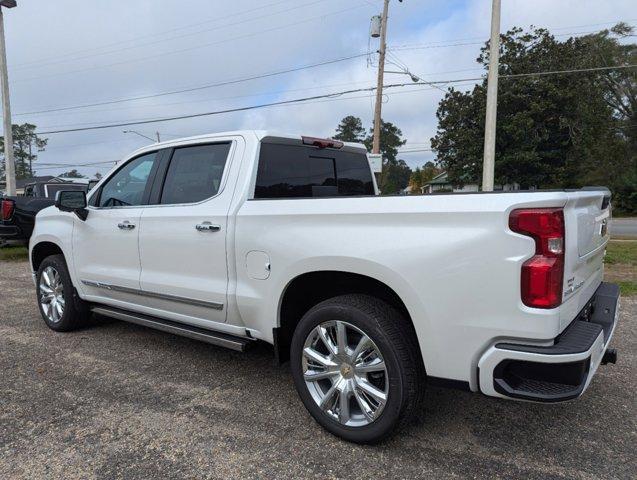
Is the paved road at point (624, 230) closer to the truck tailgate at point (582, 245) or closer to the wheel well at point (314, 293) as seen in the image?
the truck tailgate at point (582, 245)

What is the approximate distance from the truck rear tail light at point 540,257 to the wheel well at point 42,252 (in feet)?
15.0

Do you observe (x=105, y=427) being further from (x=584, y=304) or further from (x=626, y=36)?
(x=626, y=36)

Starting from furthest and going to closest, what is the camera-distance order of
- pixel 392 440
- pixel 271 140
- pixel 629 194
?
pixel 629 194, pixel 271 140, pixel 392 440

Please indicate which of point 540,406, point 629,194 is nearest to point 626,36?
point 629,194

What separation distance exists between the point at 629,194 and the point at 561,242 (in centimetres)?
4160

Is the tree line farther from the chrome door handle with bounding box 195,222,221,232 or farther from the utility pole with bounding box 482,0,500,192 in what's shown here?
the chrome door handle with bounding box 195,222,221,232

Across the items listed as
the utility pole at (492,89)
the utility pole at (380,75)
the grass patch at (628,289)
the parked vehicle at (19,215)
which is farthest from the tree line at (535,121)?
the parked vehicle at (19,215)

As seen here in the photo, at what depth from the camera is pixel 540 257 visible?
218 cm

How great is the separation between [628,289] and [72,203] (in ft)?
22.8

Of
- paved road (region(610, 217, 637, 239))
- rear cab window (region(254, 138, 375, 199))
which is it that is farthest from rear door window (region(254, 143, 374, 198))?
paved road (region(610, 217, 637, 239))

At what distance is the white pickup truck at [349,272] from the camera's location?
2.22m

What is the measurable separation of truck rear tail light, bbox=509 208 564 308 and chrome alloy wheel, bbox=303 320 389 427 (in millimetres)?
867

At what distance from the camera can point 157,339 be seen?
15.8 feet

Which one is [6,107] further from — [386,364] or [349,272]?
[386,364]
